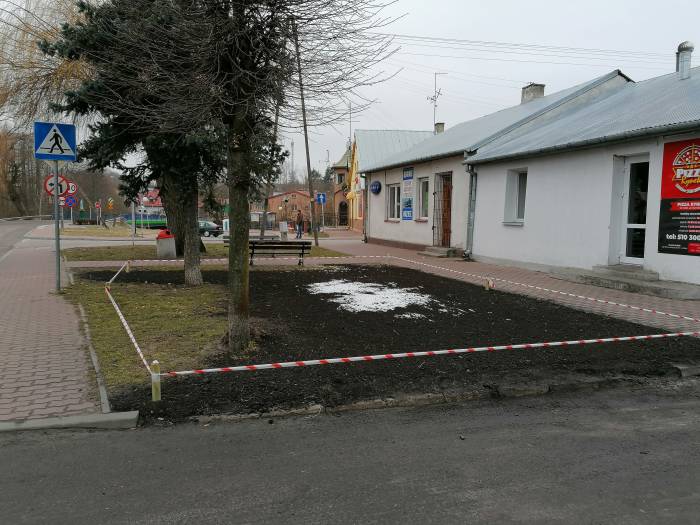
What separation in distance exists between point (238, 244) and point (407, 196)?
17.1 meters

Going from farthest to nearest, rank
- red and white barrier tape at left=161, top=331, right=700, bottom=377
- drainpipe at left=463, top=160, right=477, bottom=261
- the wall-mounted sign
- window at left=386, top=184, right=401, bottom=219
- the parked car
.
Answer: the parked car, window at left=386, top=184, right=401, bottom=219, the wall-mounted sign, drainpipe at left=463, top=160, right=477, bottom=261, red and white barrier tape at left=161, top=331, right=700, bottom=377

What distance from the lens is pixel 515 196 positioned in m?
15.7

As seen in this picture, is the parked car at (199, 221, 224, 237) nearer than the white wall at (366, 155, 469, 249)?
No

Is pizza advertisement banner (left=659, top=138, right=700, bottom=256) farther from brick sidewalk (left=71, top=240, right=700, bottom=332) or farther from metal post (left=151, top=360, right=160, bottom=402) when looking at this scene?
metal post (left=151, top=360, right=160, bottom=402)

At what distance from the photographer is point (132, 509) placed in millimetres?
3062

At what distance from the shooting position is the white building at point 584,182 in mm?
10414

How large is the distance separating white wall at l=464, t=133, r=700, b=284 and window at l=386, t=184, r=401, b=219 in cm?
821

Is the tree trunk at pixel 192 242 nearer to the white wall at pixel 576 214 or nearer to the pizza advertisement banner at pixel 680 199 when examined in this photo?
the white wall at pixel 576 214

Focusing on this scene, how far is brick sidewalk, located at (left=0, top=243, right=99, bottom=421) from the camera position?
4551 millimetres

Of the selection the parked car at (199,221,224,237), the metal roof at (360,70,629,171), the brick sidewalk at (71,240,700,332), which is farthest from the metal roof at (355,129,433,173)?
the brick sidewalk at (71,240,700,332)

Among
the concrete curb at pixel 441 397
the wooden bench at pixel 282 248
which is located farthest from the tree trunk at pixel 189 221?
the concrete curb at pixel 441 397

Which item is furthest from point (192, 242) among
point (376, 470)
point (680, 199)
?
point (680, 199)

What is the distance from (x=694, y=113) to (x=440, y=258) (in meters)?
9.15

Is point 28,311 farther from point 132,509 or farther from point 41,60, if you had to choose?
point 41,60
